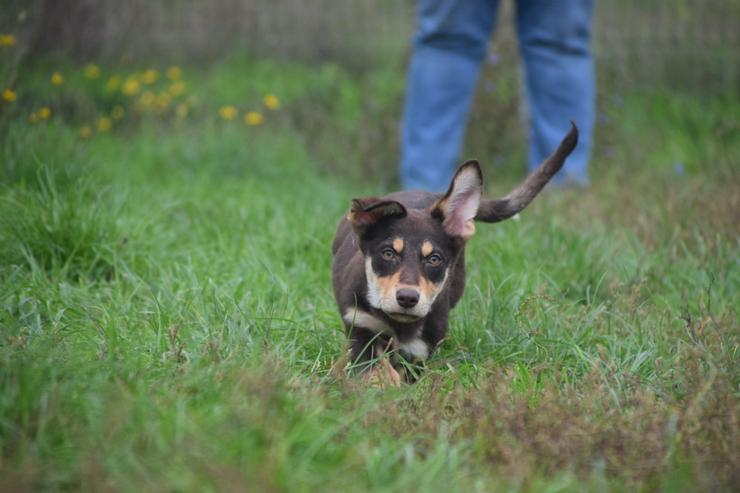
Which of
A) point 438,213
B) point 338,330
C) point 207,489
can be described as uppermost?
point 438,213

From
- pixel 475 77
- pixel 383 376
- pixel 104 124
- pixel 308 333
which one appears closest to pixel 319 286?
pixel 308 333

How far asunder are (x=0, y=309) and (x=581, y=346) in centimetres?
217

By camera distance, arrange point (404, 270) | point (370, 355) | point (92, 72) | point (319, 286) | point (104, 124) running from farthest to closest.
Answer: point (92, 72)
point (104, 124)
point (319, 286)
point (370, 355)
point (404, 270)

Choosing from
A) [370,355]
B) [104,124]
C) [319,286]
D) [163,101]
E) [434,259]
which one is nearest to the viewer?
[434,259]

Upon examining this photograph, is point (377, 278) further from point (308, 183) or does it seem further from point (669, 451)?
point (308, 183)

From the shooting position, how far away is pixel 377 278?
2959mm

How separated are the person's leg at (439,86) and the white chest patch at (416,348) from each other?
2209 mm

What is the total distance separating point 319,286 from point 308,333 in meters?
0.65

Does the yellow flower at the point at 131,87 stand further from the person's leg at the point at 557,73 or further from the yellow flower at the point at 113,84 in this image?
the person's leg at the point at 557,73

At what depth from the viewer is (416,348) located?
3.13 meters

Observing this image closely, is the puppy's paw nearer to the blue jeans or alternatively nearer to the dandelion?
the blue jeans

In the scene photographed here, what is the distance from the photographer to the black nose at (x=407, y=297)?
2803mm

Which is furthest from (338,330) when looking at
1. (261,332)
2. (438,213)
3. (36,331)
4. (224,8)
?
(224,8)

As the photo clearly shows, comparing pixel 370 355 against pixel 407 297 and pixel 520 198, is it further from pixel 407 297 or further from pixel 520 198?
pixel 520 198
